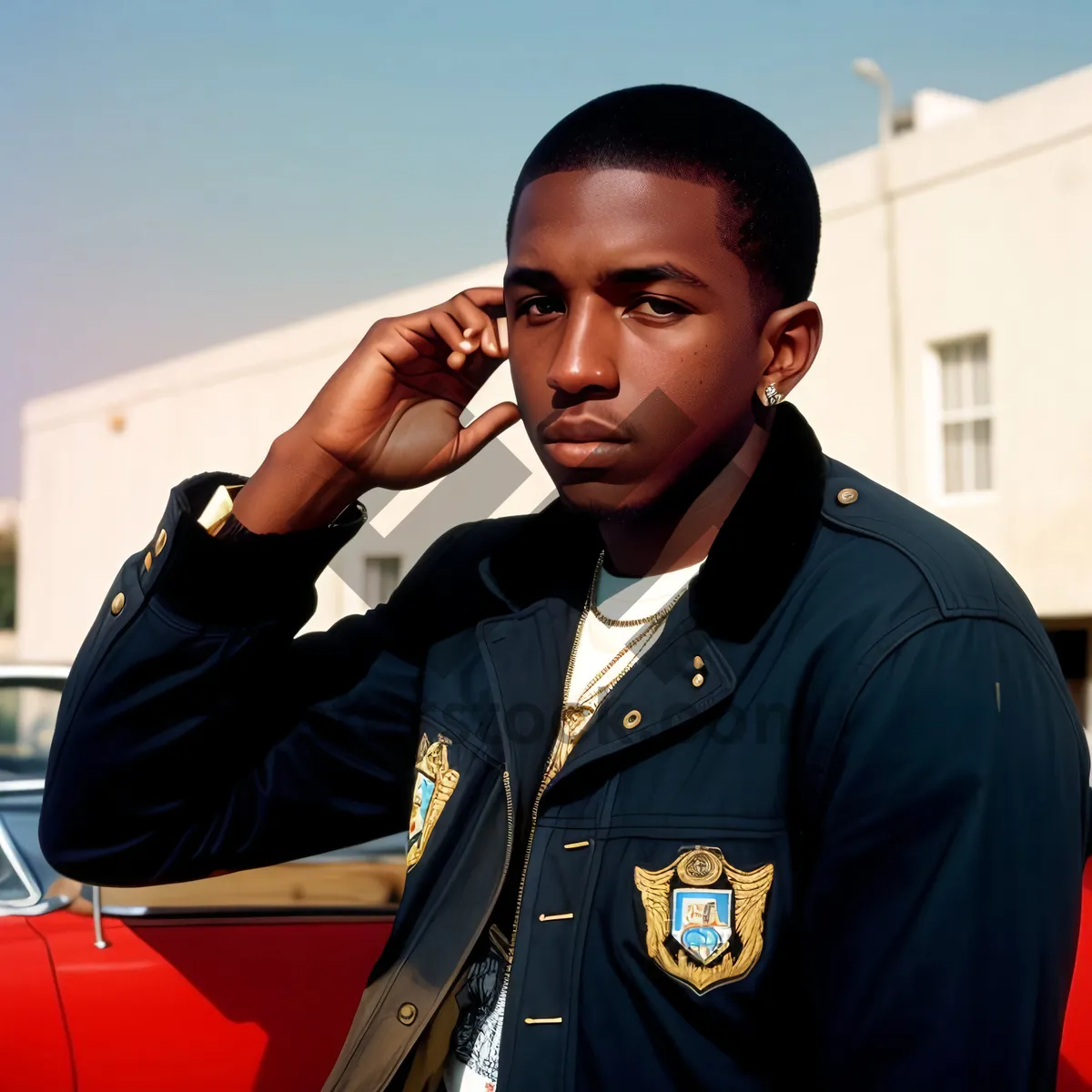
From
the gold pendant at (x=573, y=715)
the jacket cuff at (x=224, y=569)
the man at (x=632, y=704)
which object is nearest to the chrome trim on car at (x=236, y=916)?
the man at (x=632, y=704)

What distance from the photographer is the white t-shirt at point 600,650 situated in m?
1.74

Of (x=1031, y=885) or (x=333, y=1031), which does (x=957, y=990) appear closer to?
(x=1031, y=885)

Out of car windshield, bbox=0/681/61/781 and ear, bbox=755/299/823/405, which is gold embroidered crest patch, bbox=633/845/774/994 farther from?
car windshield, bbox=0/681/61/781

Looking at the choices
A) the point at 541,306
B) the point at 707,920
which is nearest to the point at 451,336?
the point at 541,306

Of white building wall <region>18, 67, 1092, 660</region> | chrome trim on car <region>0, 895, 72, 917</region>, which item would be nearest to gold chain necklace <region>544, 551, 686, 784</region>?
chrome trim on car <region>0, 895, 72, 917</region>

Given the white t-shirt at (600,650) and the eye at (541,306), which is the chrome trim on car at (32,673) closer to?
the white t-shirt at (600,650)

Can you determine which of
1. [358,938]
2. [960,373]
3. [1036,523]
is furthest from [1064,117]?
[358,938]

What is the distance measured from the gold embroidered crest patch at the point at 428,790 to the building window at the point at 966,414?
36.4 feet

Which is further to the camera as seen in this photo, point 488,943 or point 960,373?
point 960,373

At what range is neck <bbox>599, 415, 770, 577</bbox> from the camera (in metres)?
1.79

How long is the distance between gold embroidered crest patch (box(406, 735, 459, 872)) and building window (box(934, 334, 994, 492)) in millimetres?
11092

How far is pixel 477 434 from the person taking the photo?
6.89ft

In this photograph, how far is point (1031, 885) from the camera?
4.45 feet

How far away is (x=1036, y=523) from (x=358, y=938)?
10.4 m
